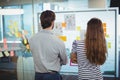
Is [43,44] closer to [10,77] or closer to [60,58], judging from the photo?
[60,58]

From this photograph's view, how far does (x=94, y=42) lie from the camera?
2125 millimetres

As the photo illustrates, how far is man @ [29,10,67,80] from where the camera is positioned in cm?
210

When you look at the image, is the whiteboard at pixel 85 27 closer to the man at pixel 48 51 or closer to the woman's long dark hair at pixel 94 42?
the woman's long dark hair at pixel 94 42

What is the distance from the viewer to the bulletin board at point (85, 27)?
3326mm

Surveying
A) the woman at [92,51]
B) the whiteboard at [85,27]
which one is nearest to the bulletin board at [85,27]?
the whiteboard at [85,27]

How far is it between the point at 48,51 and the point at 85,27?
1474 mm

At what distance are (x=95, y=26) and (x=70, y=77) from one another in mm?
1755

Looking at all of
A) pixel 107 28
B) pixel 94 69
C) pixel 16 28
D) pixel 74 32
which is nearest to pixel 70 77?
pixel 74 32

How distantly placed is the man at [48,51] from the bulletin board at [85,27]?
1.34 metres

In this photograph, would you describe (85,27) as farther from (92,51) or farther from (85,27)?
(92,51)

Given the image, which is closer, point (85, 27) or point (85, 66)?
point (85, 66)

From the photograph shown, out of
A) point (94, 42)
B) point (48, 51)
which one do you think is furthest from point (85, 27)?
point (48, 51)

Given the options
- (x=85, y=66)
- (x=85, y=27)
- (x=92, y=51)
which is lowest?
(x=85, y=66)

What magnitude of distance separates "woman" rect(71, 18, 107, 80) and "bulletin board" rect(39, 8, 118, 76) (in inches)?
47.7
